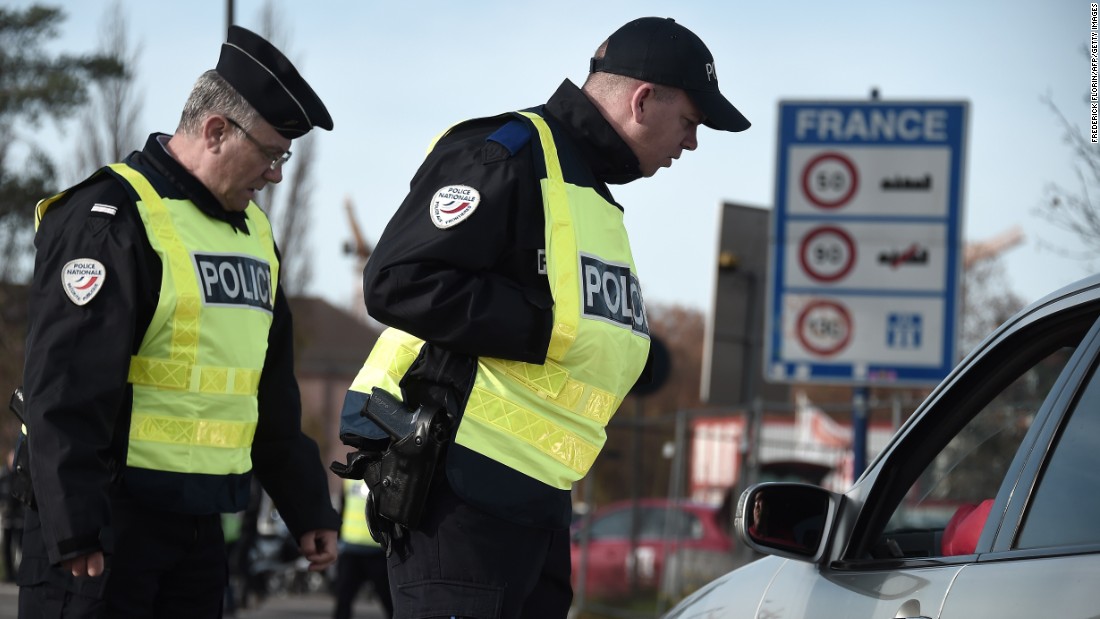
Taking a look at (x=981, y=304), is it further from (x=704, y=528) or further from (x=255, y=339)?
(x=255, y=339)

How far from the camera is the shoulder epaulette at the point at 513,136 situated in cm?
336

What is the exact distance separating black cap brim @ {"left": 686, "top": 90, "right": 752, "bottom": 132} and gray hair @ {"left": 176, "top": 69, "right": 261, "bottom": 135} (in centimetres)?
118

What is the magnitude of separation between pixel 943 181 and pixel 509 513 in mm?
6781

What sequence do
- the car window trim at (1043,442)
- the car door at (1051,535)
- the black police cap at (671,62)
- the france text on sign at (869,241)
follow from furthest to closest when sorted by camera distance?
1. the france text on sign at (869,241)
2. the black police cap at (671,62)
3. the car window trim at (1043,442)
4. the car door at (1051,535)

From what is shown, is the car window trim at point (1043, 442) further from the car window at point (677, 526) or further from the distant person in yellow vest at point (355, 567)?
the car window at point (677, 526)

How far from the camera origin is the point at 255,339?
13.4ft

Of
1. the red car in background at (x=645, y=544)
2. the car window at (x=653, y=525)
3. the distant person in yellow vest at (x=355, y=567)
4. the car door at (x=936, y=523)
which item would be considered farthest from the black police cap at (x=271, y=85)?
the car window at (x=653, y=525)

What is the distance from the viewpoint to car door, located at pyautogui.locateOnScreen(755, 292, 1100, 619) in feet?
8.69

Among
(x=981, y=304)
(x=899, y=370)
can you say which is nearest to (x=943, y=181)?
(x=899, y=370)

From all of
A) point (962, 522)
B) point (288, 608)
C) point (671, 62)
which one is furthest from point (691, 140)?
point (288, 608)

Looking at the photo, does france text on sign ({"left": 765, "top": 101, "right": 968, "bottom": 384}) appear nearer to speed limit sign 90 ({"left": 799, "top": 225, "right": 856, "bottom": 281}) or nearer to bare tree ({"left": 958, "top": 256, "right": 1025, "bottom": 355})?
speed limit sign 90 ({"left": 799, "top": 225, "right": 856, "bottom": 281})

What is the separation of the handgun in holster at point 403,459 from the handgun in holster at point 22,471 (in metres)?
0.95

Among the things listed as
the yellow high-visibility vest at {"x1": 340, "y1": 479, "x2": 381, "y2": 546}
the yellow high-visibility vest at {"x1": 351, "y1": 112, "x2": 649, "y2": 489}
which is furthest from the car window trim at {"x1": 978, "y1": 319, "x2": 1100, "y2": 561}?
the yellow high-visibility vest at {"x1": 340, "y1": 479, "x2": 381, "y2": 546}

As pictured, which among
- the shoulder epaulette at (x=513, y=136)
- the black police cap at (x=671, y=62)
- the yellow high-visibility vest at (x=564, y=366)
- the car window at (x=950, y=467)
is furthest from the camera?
the black police cap at (x=671, y=62)
